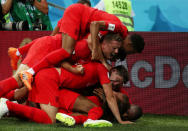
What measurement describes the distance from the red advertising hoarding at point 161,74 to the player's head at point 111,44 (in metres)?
1.35

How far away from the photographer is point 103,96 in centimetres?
394

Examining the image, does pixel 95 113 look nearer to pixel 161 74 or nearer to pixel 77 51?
pixel 77 51

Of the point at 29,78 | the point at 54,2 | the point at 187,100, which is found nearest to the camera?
the point at 29,78

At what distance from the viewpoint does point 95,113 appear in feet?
12.2

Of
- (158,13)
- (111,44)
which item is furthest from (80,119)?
(158,13)

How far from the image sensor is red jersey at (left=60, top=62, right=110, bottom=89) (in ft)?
12.7

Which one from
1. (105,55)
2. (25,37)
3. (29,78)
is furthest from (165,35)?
(29,78)

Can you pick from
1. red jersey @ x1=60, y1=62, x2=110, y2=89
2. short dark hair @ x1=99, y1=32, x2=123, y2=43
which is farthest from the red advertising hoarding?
red jersey @ x1=60, y1=62, x2=110, y2=89

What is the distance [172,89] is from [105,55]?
1626 mm

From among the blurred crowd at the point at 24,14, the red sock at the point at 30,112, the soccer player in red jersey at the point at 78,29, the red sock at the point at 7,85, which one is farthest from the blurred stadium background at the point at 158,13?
the red sock at the point at 30,112

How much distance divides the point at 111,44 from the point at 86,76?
0.42 m

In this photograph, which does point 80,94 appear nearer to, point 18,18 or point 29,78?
point 29,78

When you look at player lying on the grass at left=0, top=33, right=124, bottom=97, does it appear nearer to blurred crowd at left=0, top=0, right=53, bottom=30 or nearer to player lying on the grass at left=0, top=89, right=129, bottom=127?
player lying on the grass at left=0, top=89, right=129, bottom=127

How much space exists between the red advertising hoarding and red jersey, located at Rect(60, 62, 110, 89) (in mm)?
1410
